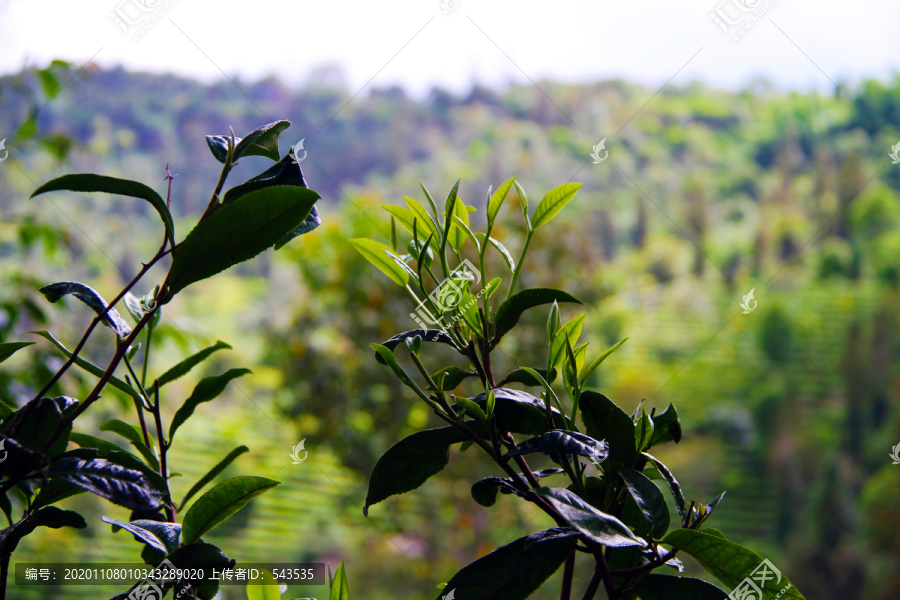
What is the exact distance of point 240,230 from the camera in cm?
36

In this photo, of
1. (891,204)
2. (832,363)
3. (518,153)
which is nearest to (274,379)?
(518,153)

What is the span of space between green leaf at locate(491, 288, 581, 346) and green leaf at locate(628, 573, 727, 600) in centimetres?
18

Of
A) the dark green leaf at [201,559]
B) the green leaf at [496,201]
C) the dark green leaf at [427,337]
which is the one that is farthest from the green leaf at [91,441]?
the green leaf at [496,201]

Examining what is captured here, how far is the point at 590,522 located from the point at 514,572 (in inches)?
Result: 2.7

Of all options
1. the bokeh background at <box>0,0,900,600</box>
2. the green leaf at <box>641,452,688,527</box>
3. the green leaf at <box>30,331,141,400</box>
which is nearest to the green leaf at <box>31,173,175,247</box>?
the green leaf at <box>30,331,141,400</box>

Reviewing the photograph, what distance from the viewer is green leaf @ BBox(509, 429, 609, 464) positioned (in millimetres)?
341

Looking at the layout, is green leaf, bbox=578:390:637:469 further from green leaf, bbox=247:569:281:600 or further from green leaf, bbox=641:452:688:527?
green leaf, bbox=247:569:281:600

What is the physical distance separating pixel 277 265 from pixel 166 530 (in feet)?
10.9

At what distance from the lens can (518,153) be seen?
165 inches

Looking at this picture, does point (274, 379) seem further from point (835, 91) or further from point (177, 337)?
point (835, 91)

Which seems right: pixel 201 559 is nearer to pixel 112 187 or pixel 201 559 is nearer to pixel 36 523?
pixel 36 523

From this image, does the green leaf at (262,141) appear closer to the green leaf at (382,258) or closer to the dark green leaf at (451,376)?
the green leaf at (382,258)

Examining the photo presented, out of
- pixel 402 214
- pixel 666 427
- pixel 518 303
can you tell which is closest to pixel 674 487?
pixel 666 427

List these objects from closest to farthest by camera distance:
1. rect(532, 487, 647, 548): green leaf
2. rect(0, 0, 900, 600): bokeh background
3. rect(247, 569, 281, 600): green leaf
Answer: rect(532, 487, 647, 548): green leaf < rect(247, 569, 281, 600): green leaf < rect(0, 0, 900, 600): bokeh background
